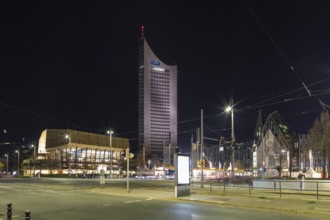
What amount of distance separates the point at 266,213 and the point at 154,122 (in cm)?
16457

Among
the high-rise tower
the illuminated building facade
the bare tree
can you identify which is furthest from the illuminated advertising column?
the high-rise tower

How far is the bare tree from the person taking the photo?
5084 cm

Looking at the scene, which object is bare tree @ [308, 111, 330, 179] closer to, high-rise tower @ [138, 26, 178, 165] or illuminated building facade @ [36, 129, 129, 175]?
illuminated building facade @ [36, 129, 129, 175]

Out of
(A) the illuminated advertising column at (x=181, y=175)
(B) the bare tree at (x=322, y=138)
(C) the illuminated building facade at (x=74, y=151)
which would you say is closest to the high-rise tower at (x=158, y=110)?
(C) the illuminated building facade at (x=74, y=151)

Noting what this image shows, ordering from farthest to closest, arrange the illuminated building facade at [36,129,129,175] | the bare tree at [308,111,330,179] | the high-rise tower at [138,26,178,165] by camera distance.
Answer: the high-rise tower at [138,26,178,165], the illuminated building facade at [36,129,129,175], the bare tree at [308,111,330,179]

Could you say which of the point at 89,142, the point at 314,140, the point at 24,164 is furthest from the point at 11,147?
the point at 314,140

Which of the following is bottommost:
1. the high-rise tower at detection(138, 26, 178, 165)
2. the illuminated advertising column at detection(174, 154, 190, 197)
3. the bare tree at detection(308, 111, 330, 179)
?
the illuminated advertising column at detection(174, 154, 190, 197)

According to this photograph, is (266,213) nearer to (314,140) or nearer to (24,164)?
(314,140)

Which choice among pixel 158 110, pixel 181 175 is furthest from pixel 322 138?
pixel 158 110

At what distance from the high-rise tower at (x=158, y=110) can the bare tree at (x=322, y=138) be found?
118 metres

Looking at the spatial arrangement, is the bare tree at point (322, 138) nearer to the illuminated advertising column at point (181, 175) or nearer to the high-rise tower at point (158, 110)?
the illuminated advertising column at point (181, 175)

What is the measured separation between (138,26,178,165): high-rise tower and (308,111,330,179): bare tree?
11775 centimetres

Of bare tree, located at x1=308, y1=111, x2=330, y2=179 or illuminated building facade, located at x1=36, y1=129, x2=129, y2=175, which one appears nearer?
→ bare tree, located at x1=308, y1=111, x2=330, y2=179

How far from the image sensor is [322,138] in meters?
51.8
